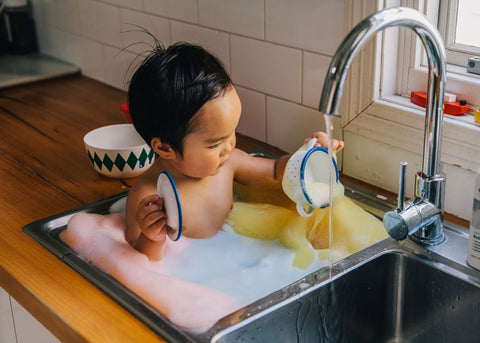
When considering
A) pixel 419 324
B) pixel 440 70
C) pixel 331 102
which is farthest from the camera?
pixel 419 324

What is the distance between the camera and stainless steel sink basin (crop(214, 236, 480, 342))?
961 mm

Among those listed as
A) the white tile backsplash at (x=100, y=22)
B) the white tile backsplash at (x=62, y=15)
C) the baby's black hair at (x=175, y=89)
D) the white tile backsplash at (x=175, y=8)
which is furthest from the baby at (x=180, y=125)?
the white tile backsplash at (x=62, y=15)

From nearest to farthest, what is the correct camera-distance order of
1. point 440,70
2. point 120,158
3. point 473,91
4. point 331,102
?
point 331,102
point 440,70
point 473,91
point 120,158

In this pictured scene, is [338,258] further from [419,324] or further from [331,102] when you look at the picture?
[331,102]

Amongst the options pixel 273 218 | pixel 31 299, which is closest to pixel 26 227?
pixel 31 299

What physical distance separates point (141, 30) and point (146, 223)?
2.88ft

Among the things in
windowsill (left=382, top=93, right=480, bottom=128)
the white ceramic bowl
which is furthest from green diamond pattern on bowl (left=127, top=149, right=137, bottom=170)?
windowsill (left=382, top=93, right=480, bottom=128)

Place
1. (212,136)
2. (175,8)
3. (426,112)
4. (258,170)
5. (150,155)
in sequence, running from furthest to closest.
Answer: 1. (175,8)
2. (150,155)
3. (258,170)
4. (212,136)
5. (426,112)

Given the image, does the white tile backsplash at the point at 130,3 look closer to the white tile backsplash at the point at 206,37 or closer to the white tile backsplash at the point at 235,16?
the white tile backsplash at the point at 206,37

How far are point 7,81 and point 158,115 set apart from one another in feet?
3.63

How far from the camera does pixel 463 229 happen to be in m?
1.12

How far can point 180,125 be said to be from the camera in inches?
42.4

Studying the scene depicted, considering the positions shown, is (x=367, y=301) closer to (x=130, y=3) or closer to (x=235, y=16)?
(x=235, y=16)

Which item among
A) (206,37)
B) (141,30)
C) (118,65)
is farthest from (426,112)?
(118,65)
